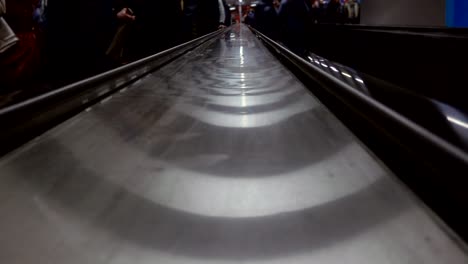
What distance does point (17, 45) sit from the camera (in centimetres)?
245

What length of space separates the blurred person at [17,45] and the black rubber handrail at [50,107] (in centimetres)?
53

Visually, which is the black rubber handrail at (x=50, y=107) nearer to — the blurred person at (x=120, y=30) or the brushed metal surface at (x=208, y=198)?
the brushed metal surface at (x=208, y=198)

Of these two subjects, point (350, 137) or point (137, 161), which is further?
point (350, 137)

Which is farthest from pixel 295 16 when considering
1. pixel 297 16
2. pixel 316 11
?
pixel 316 11

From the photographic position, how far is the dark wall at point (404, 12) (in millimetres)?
6426

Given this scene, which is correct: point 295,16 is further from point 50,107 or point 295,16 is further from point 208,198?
point 208,198

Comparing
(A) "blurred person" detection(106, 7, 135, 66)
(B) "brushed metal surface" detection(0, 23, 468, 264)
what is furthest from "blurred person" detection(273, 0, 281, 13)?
(B) "brushed metal surface" detection(0, 23, 468, 264)

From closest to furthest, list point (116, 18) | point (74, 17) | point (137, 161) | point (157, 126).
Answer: point (137, 161)
point (157, 126)
point (74, 17)
point (116, 18)

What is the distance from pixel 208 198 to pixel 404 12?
7.39 meters

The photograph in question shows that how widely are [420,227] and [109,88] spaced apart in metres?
1.71

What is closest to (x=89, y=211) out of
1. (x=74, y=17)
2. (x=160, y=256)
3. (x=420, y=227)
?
(x=160, y=256)

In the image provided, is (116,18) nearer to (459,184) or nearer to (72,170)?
(72,170)

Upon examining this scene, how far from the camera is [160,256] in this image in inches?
27.7

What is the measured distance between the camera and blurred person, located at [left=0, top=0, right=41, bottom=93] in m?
2.28
